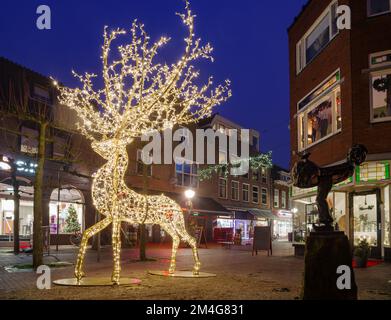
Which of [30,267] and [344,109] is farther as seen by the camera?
[344,109]

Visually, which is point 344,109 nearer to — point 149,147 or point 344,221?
point 344,221

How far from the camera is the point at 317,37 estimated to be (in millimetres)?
20609

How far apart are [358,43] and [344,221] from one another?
6.67m

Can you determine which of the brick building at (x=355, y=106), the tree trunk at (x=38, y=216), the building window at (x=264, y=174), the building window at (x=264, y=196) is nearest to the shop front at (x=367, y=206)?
the brick building at (x=355, y=106)

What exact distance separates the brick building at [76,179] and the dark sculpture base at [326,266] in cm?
961

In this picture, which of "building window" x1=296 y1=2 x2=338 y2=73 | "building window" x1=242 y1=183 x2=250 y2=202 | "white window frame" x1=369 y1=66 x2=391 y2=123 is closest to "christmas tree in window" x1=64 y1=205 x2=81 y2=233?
"building window" x1=296 y1=2 x2=338 y2=73

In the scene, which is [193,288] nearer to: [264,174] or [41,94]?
[41,94]

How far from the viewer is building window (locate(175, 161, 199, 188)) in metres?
38.6

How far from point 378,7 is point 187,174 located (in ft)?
80.8

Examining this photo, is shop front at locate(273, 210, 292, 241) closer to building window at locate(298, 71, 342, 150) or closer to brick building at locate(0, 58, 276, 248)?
brick building at locate(0, 58, 276, 248)

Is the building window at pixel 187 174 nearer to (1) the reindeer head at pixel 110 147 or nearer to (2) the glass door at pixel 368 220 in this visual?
(2) the glass door at pixel 368 220
